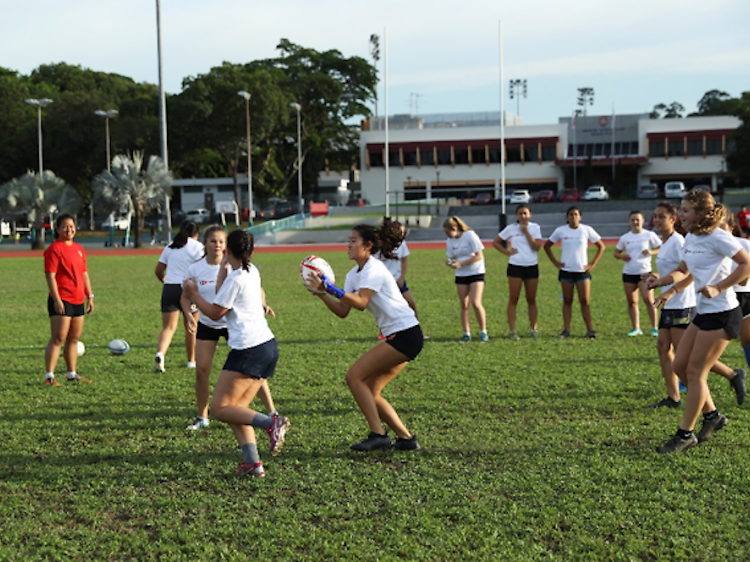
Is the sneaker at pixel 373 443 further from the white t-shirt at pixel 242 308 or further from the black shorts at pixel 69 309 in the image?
the black shorts at pixel 69 309

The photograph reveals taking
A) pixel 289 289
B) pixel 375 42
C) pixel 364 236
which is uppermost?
pixel 375 42

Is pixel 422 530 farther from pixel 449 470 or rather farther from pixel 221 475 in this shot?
pixel 221 475

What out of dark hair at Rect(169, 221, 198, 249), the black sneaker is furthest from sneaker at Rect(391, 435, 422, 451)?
dark hair at Rect(169, 221, 198, 249)

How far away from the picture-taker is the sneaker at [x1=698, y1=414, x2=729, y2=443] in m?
6.59

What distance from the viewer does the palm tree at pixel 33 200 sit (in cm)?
5084

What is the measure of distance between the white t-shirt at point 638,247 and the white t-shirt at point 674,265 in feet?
12.0

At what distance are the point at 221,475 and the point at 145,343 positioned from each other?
687cm

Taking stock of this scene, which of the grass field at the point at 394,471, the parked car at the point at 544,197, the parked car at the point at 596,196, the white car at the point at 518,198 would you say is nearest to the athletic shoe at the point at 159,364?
the grass field at the point at 394,471

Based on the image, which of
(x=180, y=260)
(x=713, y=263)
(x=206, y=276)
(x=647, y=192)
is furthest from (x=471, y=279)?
(x=647, y=192)

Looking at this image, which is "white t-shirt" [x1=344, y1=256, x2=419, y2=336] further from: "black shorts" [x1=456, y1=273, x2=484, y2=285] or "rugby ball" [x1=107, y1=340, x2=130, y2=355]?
"black shorts" [x1=456, y1=273, x2=484, y2=285]

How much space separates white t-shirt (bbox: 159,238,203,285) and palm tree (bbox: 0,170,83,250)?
43.7 m

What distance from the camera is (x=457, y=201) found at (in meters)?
64.8

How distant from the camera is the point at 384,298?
20.3 ft

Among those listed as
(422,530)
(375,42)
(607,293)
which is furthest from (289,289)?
(375,42)
